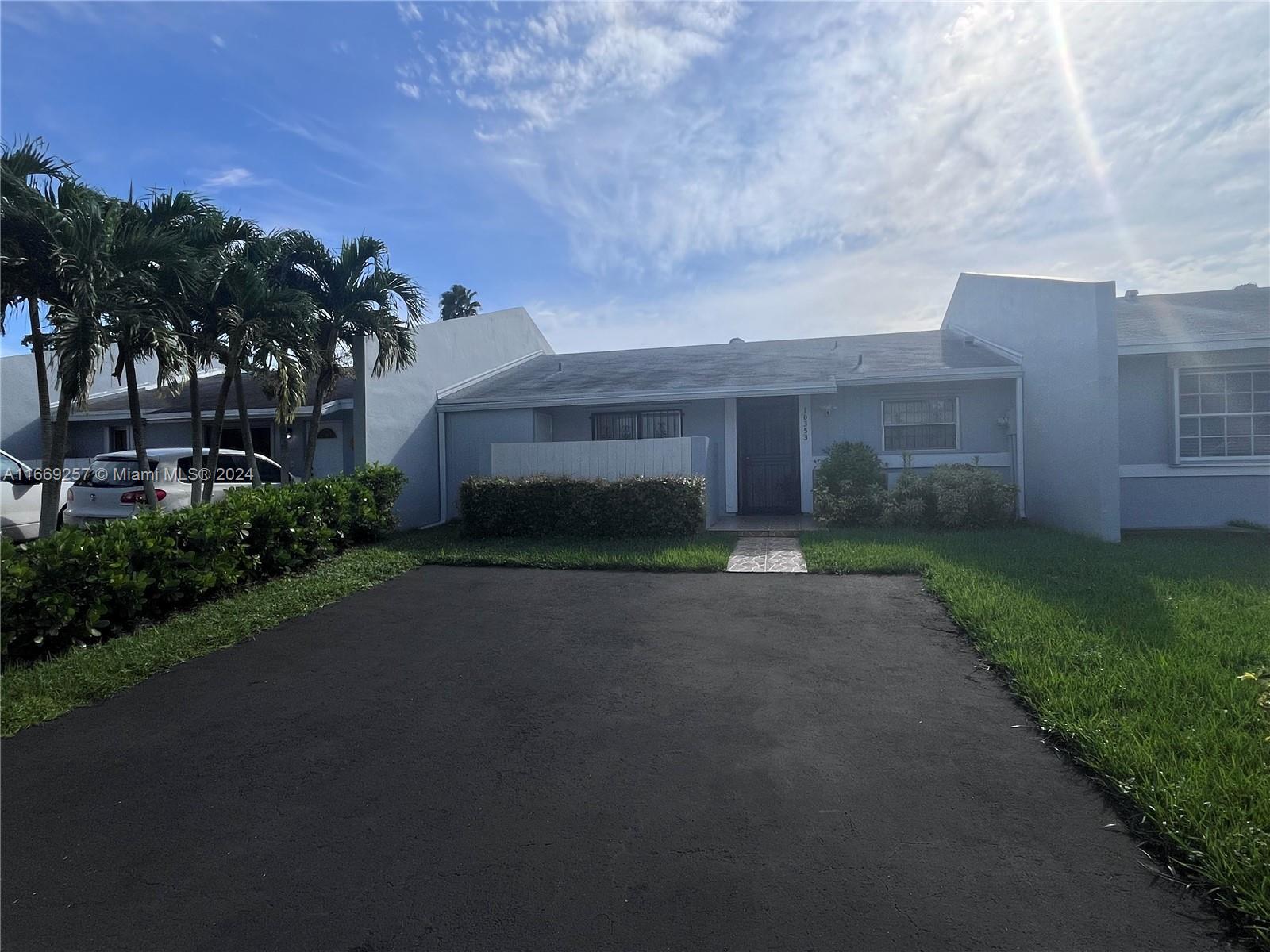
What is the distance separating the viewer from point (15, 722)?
4.57 metres

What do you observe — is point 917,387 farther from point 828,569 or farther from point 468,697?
point 468,697

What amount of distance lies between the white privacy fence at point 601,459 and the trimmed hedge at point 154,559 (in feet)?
11.5

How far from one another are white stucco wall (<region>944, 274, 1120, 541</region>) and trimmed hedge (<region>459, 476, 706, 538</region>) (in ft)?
17.8

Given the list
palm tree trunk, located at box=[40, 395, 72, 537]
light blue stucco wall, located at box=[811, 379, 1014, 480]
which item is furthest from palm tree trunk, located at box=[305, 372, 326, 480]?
light blue stucco wall, located at box=[811, 379, 1014, 480]

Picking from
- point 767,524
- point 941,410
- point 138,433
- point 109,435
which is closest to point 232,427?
point 109,435

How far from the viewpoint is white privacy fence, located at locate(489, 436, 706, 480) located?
12.2m

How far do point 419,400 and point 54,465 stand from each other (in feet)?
22.3

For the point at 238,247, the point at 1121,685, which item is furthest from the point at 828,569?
the point at 238,247

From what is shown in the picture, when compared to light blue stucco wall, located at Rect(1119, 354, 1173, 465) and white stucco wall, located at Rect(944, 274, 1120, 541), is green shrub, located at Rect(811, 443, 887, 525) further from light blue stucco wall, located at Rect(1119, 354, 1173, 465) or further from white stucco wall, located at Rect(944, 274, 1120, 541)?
light blue stucco wall, located at Rect(1119, 354, 1173, 465)

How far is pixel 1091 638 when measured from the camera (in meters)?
5.37

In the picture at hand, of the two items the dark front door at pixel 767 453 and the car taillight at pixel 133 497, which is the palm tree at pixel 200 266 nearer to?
the car taillight at pixel 133 497

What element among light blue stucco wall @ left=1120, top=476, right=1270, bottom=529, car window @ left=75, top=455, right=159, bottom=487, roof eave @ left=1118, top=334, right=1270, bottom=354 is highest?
roof eave @ left=1118, top=334, right=1270, bottom=354

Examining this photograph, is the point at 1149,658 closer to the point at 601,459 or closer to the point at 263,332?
the point at 601,459

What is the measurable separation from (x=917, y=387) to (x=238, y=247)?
11204 millimetres
